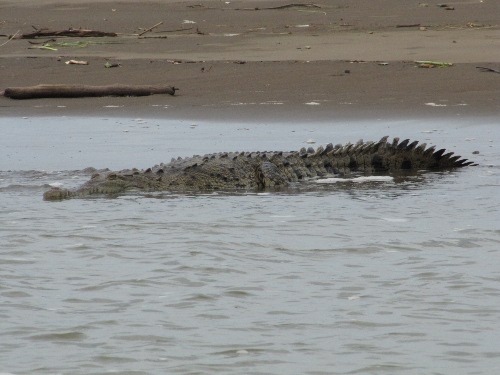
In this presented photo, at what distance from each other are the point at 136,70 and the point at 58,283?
8357mm

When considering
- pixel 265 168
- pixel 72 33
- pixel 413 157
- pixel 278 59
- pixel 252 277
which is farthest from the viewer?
pixel 72 33

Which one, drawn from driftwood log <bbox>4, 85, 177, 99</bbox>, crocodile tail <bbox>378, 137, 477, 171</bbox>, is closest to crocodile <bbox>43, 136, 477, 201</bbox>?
crocodile tail <bbox>378, 137, 477, 171</bbox>

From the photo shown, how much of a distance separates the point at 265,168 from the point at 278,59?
5884mm

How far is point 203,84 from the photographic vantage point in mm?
13492

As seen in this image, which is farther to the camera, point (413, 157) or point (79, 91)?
point (79, 91)

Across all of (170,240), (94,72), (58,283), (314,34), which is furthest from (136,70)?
(58,283)

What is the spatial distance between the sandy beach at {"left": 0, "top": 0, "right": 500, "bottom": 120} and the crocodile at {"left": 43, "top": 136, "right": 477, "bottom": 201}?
208 cm

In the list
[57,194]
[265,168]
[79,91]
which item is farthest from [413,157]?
[79,91]

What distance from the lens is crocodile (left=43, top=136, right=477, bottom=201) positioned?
28.7 feet

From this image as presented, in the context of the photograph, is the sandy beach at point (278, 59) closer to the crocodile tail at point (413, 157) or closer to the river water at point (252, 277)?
the crocodile tail at point (413, 157)

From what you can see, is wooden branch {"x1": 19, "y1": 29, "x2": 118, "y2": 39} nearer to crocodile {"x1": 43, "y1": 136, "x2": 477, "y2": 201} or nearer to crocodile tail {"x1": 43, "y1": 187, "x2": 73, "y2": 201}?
crocodile {"x1": 43, "y1": 136, "x2": 477, "y2": 201}

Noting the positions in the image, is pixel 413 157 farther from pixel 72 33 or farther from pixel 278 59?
pixel 72 33

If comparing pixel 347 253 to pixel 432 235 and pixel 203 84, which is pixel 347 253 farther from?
pixel 203 84

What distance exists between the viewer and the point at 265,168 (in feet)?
29.6
